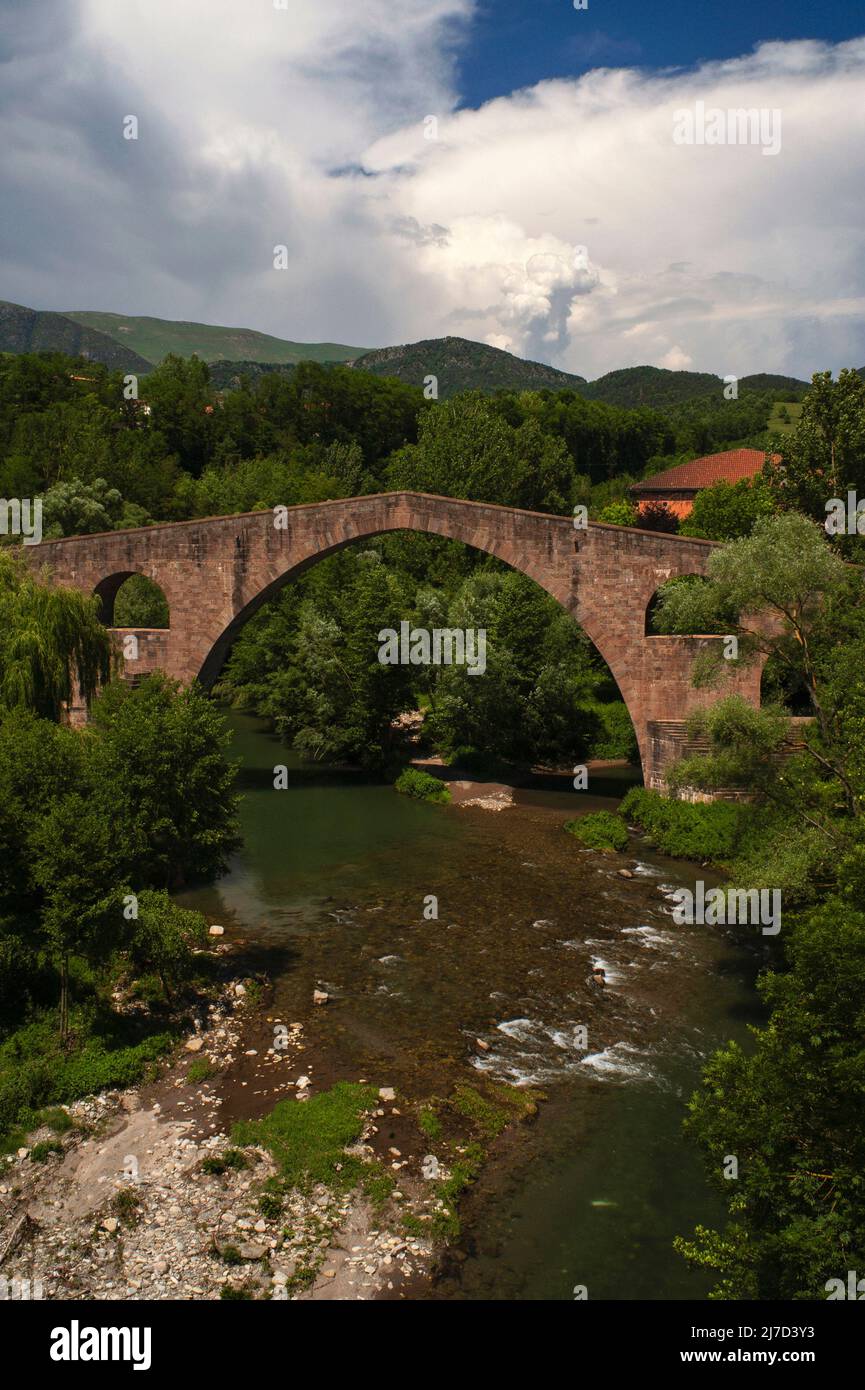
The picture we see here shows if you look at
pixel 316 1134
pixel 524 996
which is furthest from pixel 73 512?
pixel 316 1134

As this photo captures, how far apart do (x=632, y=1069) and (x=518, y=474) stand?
1315 inches

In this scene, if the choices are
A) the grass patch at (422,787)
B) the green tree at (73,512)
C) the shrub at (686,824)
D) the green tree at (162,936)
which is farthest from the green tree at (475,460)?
the green tree at (162,936)

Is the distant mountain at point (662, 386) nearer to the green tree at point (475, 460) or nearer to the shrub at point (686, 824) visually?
the green tree at point (475, 460)

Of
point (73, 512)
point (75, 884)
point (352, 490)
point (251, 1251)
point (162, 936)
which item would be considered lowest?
point (251, 1251)

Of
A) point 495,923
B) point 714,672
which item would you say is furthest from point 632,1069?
point 714,672

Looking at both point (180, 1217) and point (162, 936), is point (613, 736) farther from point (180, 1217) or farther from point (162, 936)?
point (180, 1217)

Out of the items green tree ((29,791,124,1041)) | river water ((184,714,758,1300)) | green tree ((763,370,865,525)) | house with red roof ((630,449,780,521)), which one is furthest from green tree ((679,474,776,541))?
green tree ((29,791,124,1041))

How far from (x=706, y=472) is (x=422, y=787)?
1571 inches

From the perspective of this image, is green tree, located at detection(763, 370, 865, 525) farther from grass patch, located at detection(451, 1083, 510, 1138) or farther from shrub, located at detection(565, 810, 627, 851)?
grass patch, located at detection(451, 1083, 510, 1138)

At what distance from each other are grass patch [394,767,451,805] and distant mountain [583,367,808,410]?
114m

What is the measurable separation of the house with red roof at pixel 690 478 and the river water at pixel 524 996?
38.6m

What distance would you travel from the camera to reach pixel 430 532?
94.2 ft

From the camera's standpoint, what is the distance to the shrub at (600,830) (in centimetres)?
2334

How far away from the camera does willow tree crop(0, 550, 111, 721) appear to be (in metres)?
18.1
